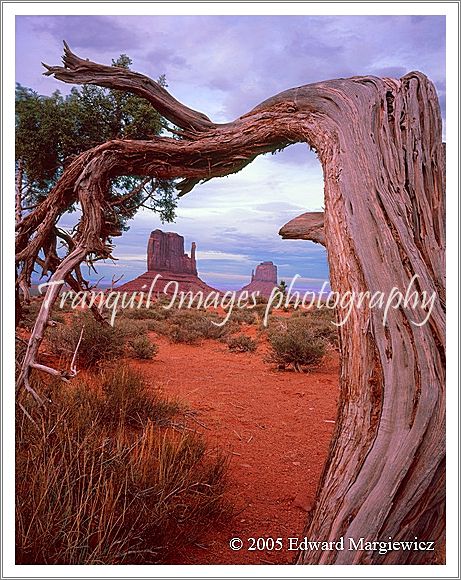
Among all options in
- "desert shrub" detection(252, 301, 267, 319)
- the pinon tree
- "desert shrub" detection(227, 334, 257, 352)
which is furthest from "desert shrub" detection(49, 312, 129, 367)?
"desert shrub" detection(252, 301, 267, 319)

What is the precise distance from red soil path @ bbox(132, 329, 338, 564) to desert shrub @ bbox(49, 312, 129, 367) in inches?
24.6

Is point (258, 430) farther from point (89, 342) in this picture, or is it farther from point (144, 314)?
point (144, 314)

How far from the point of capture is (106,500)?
217 centimetres

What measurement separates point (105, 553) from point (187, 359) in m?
6.29

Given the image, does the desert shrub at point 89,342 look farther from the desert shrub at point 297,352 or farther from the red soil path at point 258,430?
the desert shrub at point 297,352

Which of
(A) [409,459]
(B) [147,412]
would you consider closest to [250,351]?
(B) [147,412]

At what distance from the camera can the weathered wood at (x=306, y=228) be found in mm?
2674

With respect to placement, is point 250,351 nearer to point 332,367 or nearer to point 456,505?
point 332,367

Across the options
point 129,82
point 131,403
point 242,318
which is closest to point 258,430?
point 131,403

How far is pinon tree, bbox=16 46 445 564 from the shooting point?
199cm

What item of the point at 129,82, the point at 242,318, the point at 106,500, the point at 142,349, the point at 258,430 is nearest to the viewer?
the point at 106,500

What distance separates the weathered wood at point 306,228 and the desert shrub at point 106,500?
1402mm

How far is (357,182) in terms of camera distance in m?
2.40

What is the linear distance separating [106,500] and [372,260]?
161 cm
